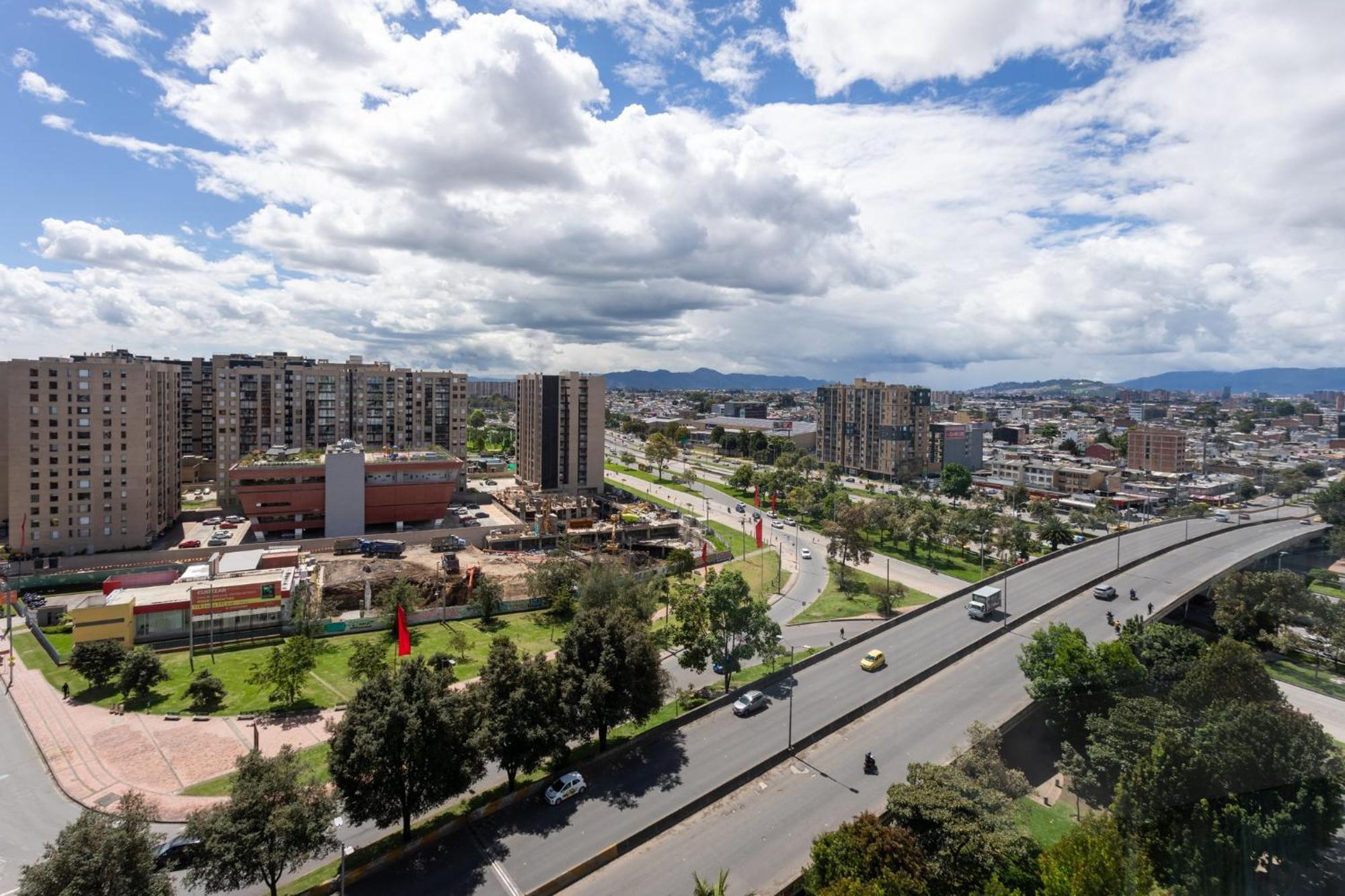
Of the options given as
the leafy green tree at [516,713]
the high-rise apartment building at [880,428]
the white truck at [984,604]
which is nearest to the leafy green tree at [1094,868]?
the leafy green tree at [516,713]

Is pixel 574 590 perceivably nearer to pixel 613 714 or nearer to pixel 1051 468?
pixel 613 714

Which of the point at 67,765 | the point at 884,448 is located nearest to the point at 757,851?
the point at 67,765

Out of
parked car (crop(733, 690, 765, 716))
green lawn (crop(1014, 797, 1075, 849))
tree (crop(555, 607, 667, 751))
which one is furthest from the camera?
parked car (crop(733, 690, 765, 716))

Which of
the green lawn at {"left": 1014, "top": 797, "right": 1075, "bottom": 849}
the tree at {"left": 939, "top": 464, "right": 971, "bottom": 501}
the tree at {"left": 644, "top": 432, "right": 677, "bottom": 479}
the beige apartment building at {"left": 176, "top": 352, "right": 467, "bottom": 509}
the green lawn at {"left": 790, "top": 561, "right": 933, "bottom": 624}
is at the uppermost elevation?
the beige apartment building at {"left": 176, "top": 352, "right": 467, "bottom": 509}

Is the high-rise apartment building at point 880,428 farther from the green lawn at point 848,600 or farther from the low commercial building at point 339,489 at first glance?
the low commercial building at point 339,489

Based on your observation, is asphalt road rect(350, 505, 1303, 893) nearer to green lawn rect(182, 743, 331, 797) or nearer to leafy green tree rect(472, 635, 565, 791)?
leafy green tree rect(472, 635, 565, 791)

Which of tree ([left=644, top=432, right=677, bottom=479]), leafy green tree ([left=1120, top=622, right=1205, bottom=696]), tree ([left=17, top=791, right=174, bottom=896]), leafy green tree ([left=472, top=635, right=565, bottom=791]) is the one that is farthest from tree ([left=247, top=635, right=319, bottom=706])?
tree ([left=644, top=432, right=677, bottom=479])
